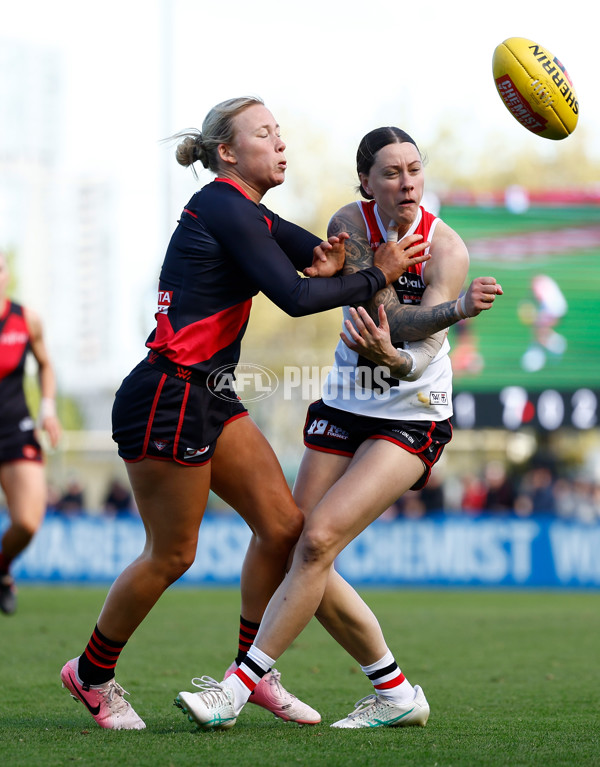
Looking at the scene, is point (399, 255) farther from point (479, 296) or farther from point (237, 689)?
point (237, 689)

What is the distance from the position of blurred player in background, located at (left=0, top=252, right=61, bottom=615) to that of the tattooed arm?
165 inches

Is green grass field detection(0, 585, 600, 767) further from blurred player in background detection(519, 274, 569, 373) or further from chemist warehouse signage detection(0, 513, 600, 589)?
blurred player in background detection(519, 274, 569, 373)

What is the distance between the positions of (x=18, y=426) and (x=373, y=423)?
185 inches

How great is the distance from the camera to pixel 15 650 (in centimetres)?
763

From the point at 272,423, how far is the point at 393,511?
6.69 meters

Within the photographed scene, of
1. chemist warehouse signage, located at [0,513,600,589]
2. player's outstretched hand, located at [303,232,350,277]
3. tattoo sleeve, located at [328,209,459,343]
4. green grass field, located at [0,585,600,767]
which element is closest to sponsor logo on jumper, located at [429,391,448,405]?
tattoo sleeve, located at [328,209,459,343]

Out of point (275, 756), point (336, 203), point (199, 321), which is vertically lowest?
point (275, 756)

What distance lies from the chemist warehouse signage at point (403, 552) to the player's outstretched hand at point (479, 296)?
1116cm

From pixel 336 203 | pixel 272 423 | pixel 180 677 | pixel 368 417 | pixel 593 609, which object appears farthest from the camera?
pixel 336 203

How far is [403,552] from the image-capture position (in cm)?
1562

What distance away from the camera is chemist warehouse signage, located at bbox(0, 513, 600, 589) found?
50.4 ft

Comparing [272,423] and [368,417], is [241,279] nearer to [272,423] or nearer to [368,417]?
[368,417]

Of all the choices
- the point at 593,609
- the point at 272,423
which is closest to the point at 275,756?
the point at 593,609

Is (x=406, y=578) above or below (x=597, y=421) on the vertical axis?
below
